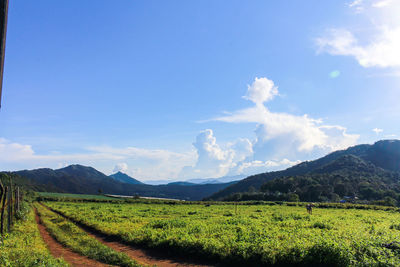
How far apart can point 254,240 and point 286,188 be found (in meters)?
136

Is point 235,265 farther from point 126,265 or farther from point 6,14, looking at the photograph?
point 6,14

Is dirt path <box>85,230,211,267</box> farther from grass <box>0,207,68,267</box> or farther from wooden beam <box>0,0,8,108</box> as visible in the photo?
wooden beam <box>0,0,8,108</box>

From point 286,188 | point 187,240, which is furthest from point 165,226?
point 286,188

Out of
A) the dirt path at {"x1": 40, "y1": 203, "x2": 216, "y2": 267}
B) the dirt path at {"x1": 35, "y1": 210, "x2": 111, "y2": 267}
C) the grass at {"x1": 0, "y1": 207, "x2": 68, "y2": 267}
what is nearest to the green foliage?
the dirt path at {"x1": 40, "y1": 203, "x2": 216, "y2": 267}

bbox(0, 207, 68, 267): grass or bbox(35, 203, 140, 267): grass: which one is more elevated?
bbox(0, 207, 68, 267): grass

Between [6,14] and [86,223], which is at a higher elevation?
[6,14]

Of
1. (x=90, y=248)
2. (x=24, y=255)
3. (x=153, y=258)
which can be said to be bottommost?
(x=153, y=258)

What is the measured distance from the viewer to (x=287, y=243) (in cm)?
1455

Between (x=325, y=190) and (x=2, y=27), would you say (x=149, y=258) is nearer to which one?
(x=2, y=27)

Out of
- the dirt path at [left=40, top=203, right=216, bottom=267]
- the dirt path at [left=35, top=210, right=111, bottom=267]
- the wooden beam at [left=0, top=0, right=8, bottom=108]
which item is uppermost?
the wooden beam at [left=0, top=0, right=8, bottom=108]

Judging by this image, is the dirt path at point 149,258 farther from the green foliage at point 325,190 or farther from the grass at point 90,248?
the green foliage at point 325,190

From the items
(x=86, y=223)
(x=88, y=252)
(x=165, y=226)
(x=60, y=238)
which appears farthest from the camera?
(x=86, y=223)

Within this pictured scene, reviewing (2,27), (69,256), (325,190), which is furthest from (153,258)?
(325,190)

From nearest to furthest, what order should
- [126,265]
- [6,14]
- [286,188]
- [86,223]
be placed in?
[6,14], [126,265], [86,223], [286,188]
